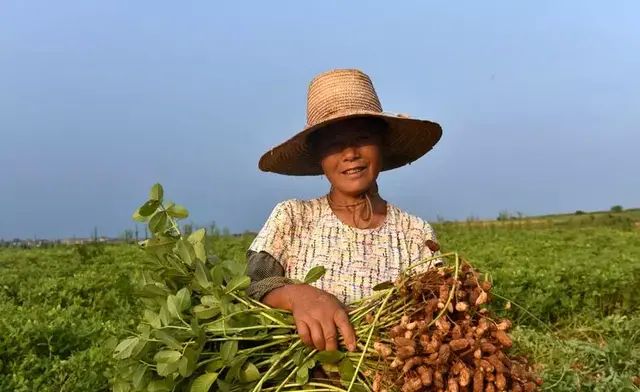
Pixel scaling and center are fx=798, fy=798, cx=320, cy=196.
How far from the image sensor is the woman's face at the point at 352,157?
2963 mm

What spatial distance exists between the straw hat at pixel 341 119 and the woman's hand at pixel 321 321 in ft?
2.72

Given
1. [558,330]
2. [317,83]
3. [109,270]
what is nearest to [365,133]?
[317,83]

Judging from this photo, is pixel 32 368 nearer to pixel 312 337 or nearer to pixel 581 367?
pixel 312 337

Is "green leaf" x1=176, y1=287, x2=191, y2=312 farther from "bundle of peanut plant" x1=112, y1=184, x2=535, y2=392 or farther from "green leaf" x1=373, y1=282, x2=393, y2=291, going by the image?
"green leaf" x1=373, y1=282, x2=393, y2=291

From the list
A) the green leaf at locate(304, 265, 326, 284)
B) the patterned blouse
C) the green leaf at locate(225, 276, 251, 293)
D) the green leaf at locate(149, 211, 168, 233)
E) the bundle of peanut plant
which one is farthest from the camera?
the patterned blouse

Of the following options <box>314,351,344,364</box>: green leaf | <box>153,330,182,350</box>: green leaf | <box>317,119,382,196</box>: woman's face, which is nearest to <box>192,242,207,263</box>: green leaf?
<box>153,330,182,350</box>: green leaf

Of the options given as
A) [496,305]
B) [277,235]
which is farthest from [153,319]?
[496,305]

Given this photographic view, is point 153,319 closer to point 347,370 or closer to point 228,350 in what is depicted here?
point 228,350

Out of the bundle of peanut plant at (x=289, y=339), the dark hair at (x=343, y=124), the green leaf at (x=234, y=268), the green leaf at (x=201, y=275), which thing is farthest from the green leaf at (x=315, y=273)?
the dark hair at (x=343, y=124)

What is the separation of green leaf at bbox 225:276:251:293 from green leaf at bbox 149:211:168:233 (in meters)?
0.37

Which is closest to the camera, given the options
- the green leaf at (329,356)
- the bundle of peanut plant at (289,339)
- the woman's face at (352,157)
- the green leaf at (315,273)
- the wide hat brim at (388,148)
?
the bundle of peanut plant at (289,339)

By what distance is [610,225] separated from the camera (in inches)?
755

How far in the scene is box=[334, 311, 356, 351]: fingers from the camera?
2.22 m

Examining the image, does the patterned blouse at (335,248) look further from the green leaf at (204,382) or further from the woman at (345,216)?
the green leaf at (204,382)
